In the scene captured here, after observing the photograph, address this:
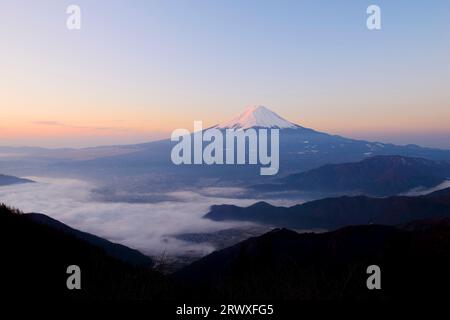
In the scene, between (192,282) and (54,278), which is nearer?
(54,278)

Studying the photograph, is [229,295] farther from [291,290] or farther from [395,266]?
[395,266]

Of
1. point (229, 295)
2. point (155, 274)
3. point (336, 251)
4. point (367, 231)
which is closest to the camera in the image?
point (229, 295)

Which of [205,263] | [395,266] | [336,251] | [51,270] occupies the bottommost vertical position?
[205,263]

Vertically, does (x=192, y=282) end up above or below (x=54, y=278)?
below
